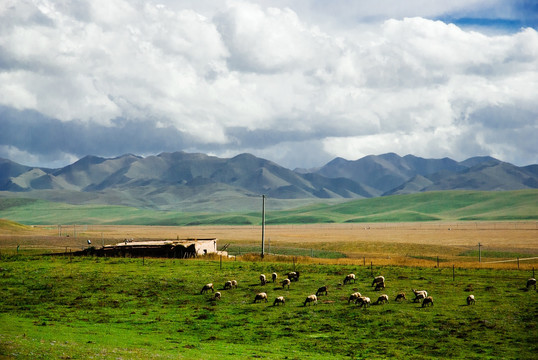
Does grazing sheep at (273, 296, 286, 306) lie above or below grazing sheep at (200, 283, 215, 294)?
below

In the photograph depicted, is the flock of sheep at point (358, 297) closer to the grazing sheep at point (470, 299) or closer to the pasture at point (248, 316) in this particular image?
the grazing sheep at point (470, 299)

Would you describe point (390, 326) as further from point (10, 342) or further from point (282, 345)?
point (10, 342)

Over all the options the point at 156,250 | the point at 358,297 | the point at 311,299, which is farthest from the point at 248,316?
the point at 156,250

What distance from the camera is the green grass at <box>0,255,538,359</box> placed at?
111 feet

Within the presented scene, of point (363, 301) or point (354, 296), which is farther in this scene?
point (354, 296)

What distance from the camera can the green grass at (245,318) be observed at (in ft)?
111

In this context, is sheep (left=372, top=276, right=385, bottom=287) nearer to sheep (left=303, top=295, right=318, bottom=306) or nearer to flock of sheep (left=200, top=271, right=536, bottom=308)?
flock of sheep (left=200, top=271, right=536, bottom=308)

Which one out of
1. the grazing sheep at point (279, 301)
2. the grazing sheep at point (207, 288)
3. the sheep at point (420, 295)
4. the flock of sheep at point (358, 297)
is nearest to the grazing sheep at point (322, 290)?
the flock of sheep at point (358, 297)

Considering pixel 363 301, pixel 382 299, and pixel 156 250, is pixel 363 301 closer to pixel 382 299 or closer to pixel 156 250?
A: pixel 382 299

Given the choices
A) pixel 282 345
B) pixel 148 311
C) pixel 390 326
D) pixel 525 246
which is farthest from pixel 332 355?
pixel 525 246

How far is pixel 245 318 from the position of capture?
43.5 metres

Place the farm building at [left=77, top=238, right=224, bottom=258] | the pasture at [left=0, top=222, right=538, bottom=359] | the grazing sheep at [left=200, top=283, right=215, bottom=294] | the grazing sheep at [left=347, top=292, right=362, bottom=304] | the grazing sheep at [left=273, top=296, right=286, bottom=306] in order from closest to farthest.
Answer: the pasture at [left=0, top=222, right=538, bottom=359] < the grazing sheep at [left=273, top=296, right=286, bottom=306] < the grazing sheep at [left=347, top=292, right=362, bottom=304] < the grazing sheep at [left=200, top=283, right=215, bottom=294] < the farm building at [left=77, top=238, right=224, bottom=258]

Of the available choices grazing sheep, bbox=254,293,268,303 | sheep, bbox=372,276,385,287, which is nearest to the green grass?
grazing sheep, bbox=254,293,268,303

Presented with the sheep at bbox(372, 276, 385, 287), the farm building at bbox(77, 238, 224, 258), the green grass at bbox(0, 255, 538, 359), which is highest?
the farm building at bbox(77, 238, 224, 258)
